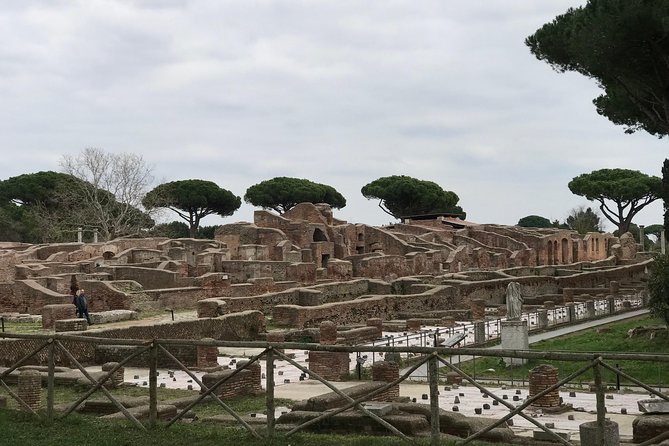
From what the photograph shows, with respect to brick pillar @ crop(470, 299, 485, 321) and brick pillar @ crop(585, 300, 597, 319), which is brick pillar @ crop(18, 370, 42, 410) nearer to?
brick pillar @ crop(470, 299, 485, 321)

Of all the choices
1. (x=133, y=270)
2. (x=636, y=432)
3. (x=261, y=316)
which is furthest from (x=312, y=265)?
(x=636, y=432)

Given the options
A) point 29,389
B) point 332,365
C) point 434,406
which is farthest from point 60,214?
point 434,406

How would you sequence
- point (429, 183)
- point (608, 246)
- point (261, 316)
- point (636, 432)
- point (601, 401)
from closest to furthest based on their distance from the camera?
point (601, 401), point (636, 432), point (261, 316), point (608, 246), point (429, 183)

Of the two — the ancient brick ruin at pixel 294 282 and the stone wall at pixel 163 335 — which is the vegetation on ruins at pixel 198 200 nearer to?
the ancient brick ruin at pixel 294 282

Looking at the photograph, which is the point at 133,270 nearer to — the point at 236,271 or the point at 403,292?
the point at 236,271

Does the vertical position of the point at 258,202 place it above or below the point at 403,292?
above

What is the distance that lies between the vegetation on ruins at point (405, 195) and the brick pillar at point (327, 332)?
55.3 m

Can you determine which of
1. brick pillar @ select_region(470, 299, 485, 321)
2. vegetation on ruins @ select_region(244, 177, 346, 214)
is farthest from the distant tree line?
brick pillar @ select_region(470, 299, 485, 321)

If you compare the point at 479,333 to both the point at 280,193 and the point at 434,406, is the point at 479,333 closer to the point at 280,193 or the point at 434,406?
the point at 434,406

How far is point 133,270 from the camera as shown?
27.0 m

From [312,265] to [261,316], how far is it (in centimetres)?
1399

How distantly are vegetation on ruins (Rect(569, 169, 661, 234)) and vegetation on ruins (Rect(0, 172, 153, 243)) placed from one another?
3809cm

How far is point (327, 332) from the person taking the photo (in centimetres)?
1582

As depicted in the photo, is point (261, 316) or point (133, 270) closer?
point (261, 316)
